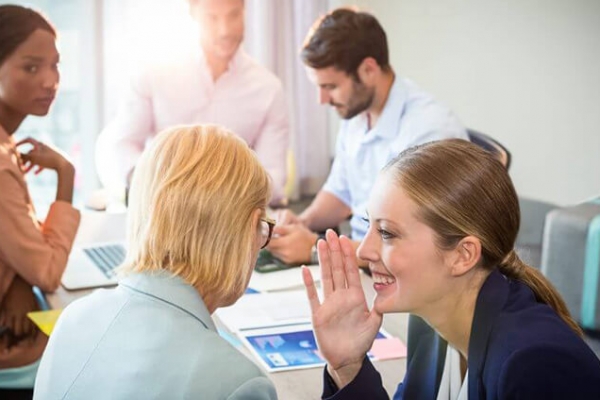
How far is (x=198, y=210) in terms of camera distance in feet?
3.68

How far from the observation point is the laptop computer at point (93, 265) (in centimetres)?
198

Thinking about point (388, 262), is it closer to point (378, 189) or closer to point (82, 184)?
point (378, 189)

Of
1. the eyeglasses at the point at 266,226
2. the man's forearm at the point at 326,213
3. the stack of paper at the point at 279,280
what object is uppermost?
the eyeglasses at the point at 266,226

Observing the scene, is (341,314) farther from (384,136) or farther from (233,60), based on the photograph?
(233,60)

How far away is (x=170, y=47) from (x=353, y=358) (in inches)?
112

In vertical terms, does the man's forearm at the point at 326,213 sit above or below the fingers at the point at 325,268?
below

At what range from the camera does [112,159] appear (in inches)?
112

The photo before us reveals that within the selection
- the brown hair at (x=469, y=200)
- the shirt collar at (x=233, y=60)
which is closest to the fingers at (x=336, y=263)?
the brown hair at (x=469, y=200)

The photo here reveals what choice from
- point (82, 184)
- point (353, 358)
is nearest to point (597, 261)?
point (353, 358)

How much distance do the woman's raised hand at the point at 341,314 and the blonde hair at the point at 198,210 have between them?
0.86ft

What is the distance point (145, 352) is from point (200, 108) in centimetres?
209

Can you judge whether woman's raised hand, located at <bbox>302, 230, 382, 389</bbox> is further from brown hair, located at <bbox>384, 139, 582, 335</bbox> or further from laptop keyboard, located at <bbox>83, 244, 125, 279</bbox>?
laptop keyboard, located at <bbox>83, 244, 125, 279</bbox>

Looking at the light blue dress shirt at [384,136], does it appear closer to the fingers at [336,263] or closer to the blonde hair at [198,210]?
the fingers at [336,263]

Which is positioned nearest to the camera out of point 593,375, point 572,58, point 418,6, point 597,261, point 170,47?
point 593,375
